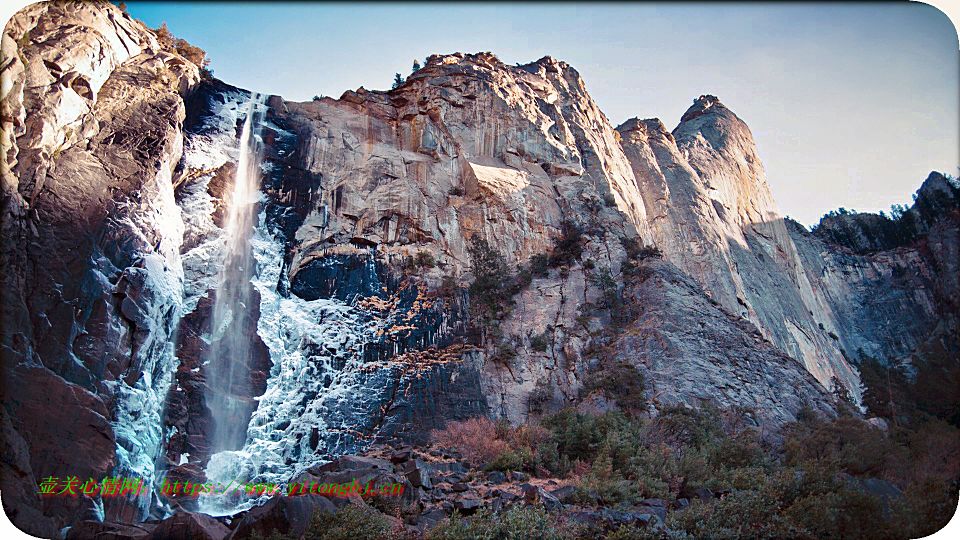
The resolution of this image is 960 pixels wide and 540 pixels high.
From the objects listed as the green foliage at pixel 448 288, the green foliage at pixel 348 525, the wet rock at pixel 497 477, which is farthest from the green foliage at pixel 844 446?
the green foliage at pixel 448 288

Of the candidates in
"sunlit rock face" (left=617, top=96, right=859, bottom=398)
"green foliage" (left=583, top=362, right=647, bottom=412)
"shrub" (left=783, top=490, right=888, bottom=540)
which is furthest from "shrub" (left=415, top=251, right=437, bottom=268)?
"shrub" (left=783, top=490, right=888, bottom=540)

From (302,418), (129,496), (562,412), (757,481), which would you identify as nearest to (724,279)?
(562,412)

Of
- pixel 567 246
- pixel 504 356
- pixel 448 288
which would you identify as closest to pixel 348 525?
pixel 504 356

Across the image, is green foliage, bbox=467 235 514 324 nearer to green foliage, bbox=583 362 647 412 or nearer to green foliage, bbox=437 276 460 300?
green foliage, bbox=437 276 460 300

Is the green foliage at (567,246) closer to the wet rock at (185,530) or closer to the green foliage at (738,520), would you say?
the green foliage at (738,520)

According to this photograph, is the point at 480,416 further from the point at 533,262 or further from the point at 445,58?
the point at 445,58

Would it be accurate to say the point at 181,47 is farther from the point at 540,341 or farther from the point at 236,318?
the point at 540,341

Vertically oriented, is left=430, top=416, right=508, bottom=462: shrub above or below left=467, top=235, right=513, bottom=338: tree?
below
